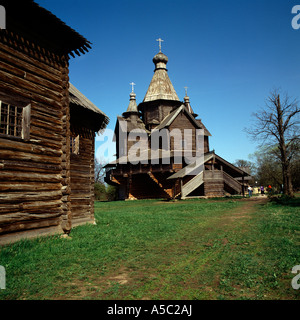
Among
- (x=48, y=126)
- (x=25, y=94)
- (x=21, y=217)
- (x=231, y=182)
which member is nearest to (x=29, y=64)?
(x=25, y=94)

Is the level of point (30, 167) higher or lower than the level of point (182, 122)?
lower

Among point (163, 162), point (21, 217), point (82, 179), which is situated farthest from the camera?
point (163, 162)

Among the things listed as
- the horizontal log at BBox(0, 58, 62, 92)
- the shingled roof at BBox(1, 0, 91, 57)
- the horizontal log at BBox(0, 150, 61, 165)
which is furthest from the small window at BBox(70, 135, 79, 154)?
the shingled roof at BBox(1, 0, 91, 57)

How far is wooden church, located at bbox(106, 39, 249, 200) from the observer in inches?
1079

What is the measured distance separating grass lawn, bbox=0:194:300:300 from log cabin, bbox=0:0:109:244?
2.99 feet

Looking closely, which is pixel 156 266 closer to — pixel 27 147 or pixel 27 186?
pixel 27 186

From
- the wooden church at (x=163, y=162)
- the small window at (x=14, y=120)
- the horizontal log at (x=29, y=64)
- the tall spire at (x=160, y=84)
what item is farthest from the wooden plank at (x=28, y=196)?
the tall spire at (x=160, y=84)

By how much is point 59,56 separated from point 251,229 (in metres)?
10.00

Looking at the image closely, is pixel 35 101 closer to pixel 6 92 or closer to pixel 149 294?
pixel 6 92

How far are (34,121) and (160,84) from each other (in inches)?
1234

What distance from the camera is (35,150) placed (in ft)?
27.4

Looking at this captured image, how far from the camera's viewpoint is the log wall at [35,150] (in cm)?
750

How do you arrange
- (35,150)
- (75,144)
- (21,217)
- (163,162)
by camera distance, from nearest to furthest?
(21,217) < (35,150) < (75,144) < (163,162)
